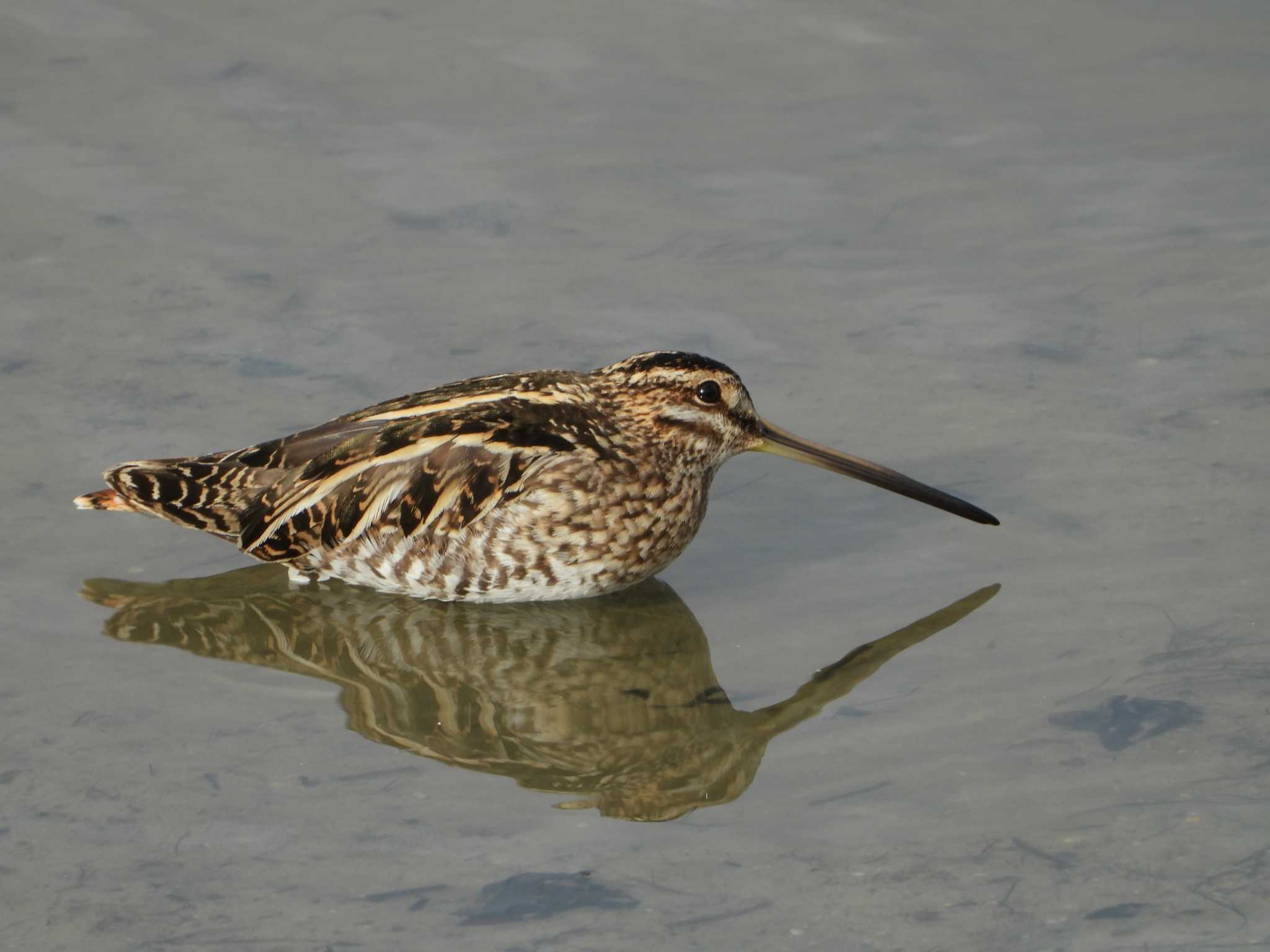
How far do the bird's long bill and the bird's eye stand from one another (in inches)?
9.7

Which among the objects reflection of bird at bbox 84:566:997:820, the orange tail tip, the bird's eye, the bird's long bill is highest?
the bird's eye

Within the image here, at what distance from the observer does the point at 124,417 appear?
29.4 feet

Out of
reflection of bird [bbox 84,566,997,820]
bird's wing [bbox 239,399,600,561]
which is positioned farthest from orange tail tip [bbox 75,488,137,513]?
bird's wing [bbox 239,399,600,561]

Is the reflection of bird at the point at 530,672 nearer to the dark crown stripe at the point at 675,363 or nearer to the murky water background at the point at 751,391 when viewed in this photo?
the murky water background at the point at 751,391

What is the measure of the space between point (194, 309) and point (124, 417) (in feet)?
3.25

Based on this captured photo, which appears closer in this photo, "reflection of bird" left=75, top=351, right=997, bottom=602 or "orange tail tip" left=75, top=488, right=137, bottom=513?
"reflection of bird" left=75, top=351, right=997, bottom=602

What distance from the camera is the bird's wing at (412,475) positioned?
793cm

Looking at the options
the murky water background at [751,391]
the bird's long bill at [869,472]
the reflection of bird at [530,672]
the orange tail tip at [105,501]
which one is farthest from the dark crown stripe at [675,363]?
the orange tail tip at [105,501]

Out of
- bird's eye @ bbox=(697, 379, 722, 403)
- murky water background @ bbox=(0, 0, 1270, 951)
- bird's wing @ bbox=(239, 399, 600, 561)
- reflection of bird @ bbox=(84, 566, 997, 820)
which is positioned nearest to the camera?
murky water background @ bbox=(0, 0, 1270, 951)

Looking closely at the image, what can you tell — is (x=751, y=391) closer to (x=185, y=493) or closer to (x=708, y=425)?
(x=708, y=425)

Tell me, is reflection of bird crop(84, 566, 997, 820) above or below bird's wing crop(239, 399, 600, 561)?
below

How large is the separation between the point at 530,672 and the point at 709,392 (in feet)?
4.57

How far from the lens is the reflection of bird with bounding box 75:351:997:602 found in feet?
26.1

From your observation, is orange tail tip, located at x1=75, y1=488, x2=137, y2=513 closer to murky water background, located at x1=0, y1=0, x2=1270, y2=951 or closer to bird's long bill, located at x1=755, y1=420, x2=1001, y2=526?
murky water background, located at x1=0, y1=0, x2=1270, y2=951
